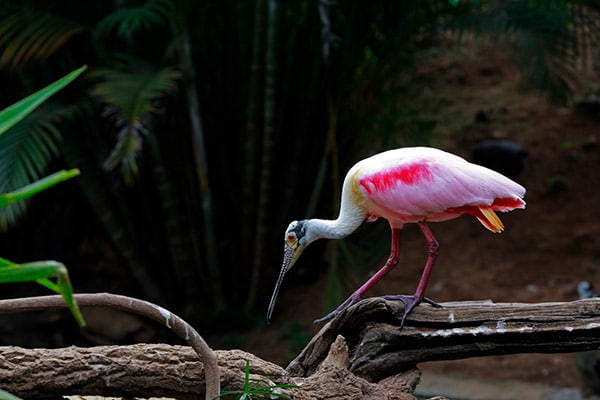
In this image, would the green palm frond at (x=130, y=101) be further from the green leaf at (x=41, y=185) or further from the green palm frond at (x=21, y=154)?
the green leaf at (x=41, y=185)

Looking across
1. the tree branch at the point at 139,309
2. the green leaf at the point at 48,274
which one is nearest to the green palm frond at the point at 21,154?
the tree branch at the point at 139,309

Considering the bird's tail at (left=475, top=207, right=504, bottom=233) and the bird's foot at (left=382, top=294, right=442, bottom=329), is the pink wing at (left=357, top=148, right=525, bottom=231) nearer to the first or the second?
the bird's tail at (left=475, top=207, right=504, bottom=233)

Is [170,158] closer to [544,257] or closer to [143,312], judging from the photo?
[544,257]

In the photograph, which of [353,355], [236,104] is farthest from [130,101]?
[353,355]

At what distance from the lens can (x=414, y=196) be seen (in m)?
3.45

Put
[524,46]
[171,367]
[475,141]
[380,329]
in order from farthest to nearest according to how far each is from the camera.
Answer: [475,141] < [524,46] < [380,329] < [171,367]

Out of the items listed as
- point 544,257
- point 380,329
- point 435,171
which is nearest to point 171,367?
point 380,329

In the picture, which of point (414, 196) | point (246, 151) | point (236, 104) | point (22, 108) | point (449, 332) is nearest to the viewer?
point (22, 108)

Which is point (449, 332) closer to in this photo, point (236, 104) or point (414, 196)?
point (414, 196)

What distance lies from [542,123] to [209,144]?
4542 mm

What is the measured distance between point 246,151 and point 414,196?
174 inches

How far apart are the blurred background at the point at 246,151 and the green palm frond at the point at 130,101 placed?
4 centimetres

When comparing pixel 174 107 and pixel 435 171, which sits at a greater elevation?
pixel 435 171

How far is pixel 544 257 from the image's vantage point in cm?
869
